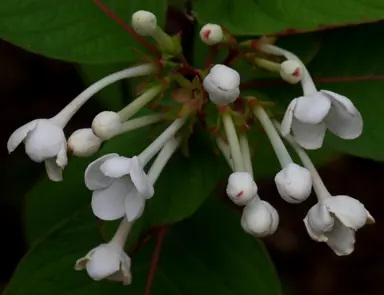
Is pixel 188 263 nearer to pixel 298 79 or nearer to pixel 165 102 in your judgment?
pixel 165 102

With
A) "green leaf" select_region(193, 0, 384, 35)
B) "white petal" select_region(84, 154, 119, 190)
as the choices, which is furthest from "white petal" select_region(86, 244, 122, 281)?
"green leaf" select_region(193, 0, 384, 35)

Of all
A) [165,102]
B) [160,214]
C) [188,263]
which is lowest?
[188,263]

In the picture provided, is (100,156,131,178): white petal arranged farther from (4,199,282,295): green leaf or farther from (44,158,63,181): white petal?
(4,199,282,295): green leaf

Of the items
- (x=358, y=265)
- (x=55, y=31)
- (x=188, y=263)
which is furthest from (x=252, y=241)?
(x=358, y=265)

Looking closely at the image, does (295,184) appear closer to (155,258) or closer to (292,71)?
(292,71)

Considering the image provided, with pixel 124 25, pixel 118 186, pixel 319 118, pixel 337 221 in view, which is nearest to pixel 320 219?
pixel 337 221

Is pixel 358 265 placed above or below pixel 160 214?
below
